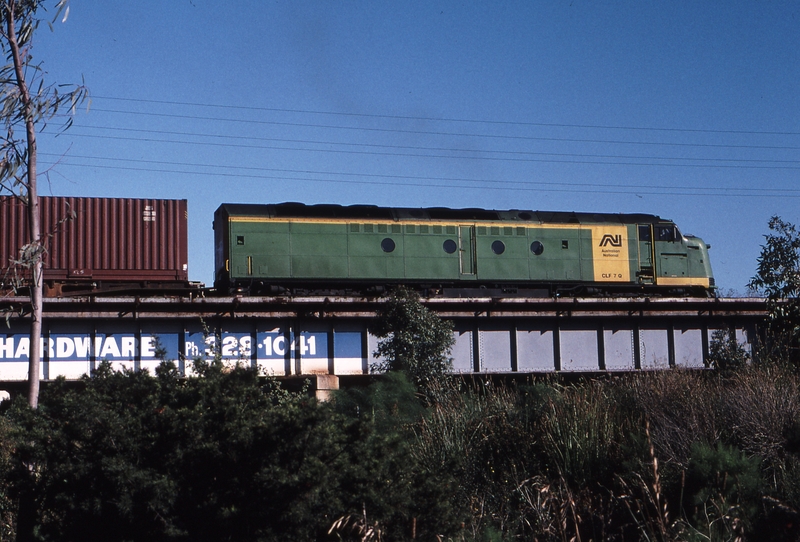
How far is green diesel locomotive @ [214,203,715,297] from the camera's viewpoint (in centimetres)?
2484

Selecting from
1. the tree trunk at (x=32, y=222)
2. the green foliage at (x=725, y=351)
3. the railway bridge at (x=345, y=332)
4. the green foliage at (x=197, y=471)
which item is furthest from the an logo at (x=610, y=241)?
the green foliage at (x=197, y=471)

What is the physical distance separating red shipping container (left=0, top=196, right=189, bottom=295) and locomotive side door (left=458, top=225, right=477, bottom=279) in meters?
8.69

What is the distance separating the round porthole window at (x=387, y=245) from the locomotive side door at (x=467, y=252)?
228 cm

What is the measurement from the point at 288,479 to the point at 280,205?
19.0 m

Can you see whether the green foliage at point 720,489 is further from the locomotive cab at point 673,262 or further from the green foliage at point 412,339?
the locomotive cab at point 673,262

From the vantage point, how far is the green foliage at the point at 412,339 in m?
21.2

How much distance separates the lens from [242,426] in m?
7.32

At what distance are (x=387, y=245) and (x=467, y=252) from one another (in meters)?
Answer: 2.71

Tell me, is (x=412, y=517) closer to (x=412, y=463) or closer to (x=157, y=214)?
(x=412, y=463)

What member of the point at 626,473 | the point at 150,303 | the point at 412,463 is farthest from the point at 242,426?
the point at 150,303

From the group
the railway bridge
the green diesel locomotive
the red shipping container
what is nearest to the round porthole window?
the green diesel locomotive

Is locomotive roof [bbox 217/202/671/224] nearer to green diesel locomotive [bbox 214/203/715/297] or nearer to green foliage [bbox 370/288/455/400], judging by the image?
green diesel locomotive [bbox 214/203/715/297]

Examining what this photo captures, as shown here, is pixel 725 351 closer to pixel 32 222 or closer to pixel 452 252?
pixel 452 252

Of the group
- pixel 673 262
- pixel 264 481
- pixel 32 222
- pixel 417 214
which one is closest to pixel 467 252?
pixel 417 214
